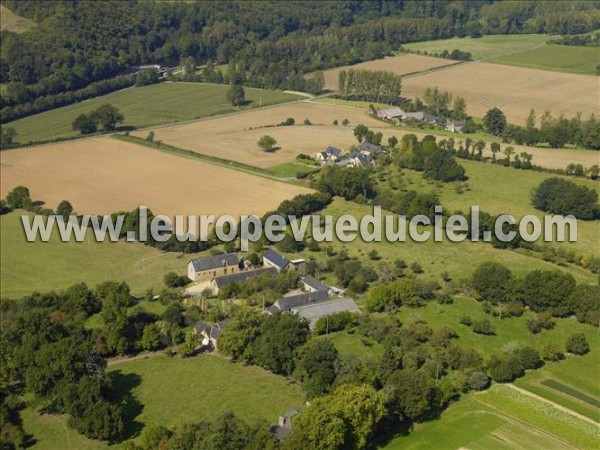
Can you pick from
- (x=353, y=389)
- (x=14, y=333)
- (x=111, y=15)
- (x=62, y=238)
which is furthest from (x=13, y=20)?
(x=353, y=389)

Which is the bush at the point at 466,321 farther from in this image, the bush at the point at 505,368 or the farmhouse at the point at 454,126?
the farmhouse at the point at 454,126

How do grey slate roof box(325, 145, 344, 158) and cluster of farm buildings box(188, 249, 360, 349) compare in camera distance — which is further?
grey slate roof box(325, 145, 344, 158)

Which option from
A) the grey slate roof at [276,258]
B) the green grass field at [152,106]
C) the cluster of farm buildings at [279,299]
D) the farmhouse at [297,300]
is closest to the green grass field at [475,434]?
the cluster of farm buildings at [279,299]

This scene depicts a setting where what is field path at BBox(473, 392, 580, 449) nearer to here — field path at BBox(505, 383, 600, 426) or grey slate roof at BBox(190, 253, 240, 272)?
field path at BBox(505, 383, 600, 426)

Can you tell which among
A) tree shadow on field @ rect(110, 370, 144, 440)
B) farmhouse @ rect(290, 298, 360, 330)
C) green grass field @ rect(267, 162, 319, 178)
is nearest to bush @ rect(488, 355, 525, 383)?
farmhouse @ rect(290, 298, 360, 330)

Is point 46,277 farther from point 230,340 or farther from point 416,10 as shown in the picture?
point 416,10

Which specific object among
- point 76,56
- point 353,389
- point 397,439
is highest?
point 76,56

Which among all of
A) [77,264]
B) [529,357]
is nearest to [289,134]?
[77,264]
